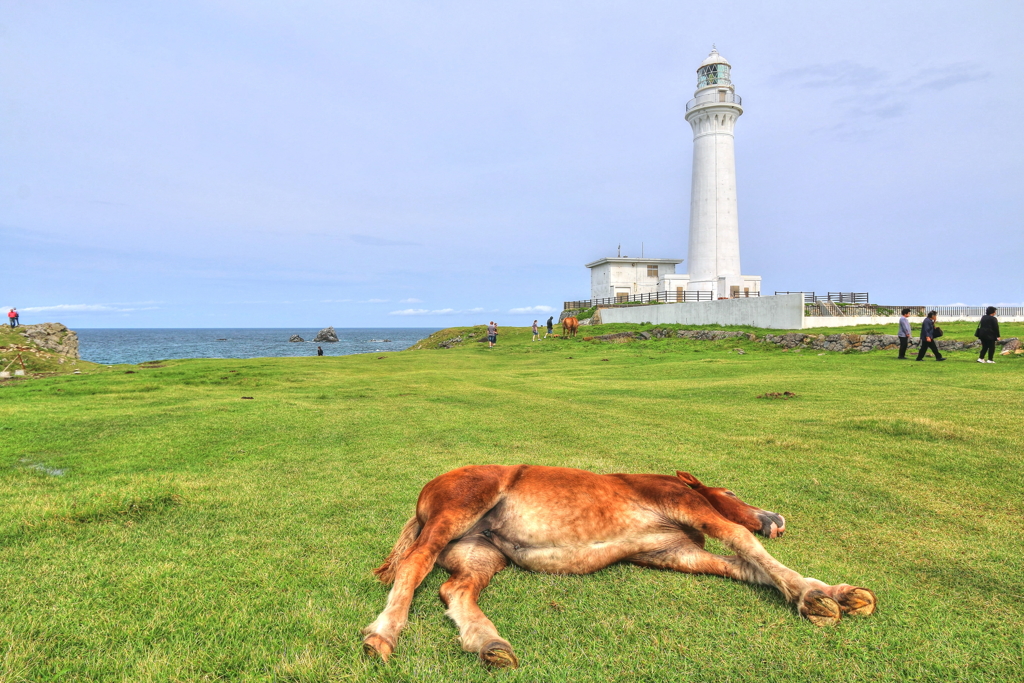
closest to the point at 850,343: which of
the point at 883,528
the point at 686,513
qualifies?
the point at 883,528

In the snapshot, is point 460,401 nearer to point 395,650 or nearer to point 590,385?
point 590,385

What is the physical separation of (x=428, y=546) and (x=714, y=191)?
4797cm

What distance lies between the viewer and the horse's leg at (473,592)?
227 centimetres

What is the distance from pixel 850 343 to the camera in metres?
22.7

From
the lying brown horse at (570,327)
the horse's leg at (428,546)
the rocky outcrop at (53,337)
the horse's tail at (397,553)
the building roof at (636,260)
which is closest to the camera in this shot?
the horse's leg at (428,546)

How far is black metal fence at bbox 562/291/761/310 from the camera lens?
152 feet

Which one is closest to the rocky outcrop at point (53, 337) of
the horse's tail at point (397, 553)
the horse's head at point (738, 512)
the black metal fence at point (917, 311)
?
the horse's tail at point (397, 553)

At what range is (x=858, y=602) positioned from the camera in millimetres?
2584

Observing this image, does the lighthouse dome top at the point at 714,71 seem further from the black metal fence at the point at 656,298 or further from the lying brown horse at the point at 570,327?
the lying brown horse at the point at 570,327

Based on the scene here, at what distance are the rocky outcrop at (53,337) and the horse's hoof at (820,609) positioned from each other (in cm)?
3246

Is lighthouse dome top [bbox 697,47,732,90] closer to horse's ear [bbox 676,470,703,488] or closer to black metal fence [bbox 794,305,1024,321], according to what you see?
black metal fence [bbox 794,305,1024,321]

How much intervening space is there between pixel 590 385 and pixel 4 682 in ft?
43.2

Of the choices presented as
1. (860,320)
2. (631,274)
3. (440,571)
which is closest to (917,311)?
(860,320)

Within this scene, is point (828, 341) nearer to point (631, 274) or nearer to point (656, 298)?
point (656, 298)
